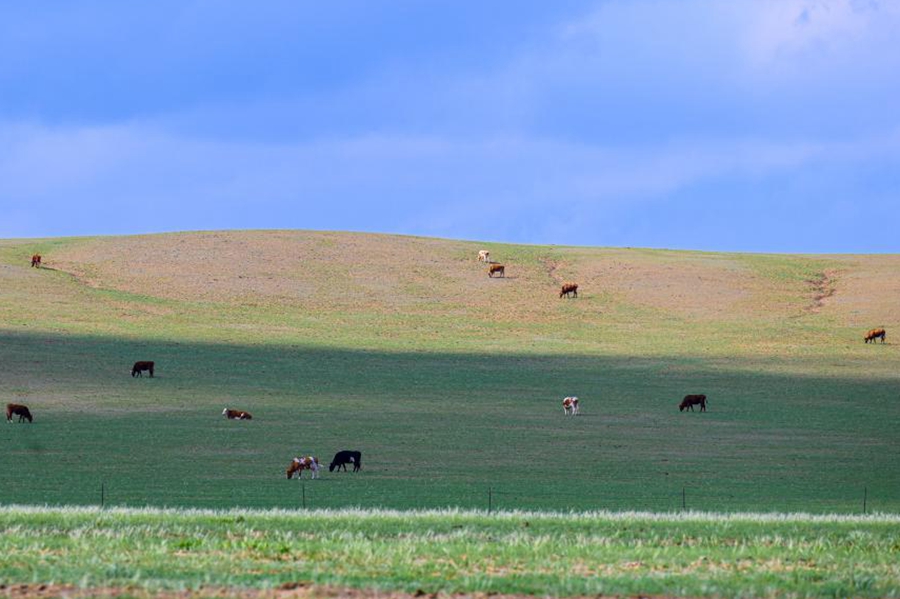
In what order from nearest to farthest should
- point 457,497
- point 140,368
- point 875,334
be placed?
point 457,497 < point 140,368 < point 875,334

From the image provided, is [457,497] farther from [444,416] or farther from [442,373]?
[442,373]

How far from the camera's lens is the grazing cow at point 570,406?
145 ft

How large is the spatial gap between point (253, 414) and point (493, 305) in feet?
117

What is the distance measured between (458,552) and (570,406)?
1206 inches

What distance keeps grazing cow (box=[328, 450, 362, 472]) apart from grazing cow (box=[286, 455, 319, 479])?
615 millimetres

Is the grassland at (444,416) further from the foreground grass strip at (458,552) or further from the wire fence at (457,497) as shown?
the wire fence at (457,497)

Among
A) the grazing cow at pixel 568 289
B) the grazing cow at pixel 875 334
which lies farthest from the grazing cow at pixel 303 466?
the grazing cow at pixel 568 289

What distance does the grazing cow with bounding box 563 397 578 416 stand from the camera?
44297 mm

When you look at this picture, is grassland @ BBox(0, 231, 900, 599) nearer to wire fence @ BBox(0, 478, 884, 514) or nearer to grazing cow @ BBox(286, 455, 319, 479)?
wire fence @ BBox(0, 478, 884, 514)

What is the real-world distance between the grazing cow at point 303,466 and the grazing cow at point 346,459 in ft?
2.02

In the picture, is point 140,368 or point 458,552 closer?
point 458,552

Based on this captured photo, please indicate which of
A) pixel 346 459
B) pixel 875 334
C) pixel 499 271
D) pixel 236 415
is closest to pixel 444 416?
pixel 236 415

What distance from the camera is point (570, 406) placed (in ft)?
146

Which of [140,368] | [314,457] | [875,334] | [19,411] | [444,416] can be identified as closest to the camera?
[314,457]
